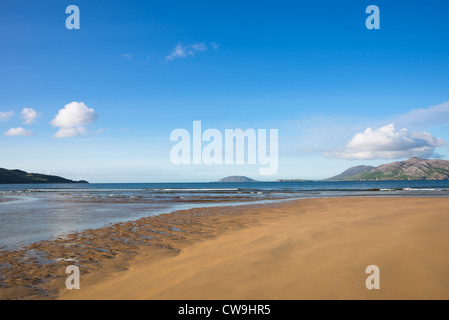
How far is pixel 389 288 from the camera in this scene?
467cm

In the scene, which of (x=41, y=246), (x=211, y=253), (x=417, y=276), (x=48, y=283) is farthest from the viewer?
(x=41, y=246)

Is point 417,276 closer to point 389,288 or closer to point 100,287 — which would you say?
point 389,288

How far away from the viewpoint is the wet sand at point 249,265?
4.85m

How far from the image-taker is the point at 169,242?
10.3m

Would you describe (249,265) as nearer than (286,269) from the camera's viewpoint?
No

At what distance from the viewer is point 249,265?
247 inches

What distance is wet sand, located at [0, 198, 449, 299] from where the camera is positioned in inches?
191

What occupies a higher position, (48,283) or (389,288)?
(389,288)

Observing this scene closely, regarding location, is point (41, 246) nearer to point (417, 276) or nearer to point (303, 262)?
point (303, 262)
